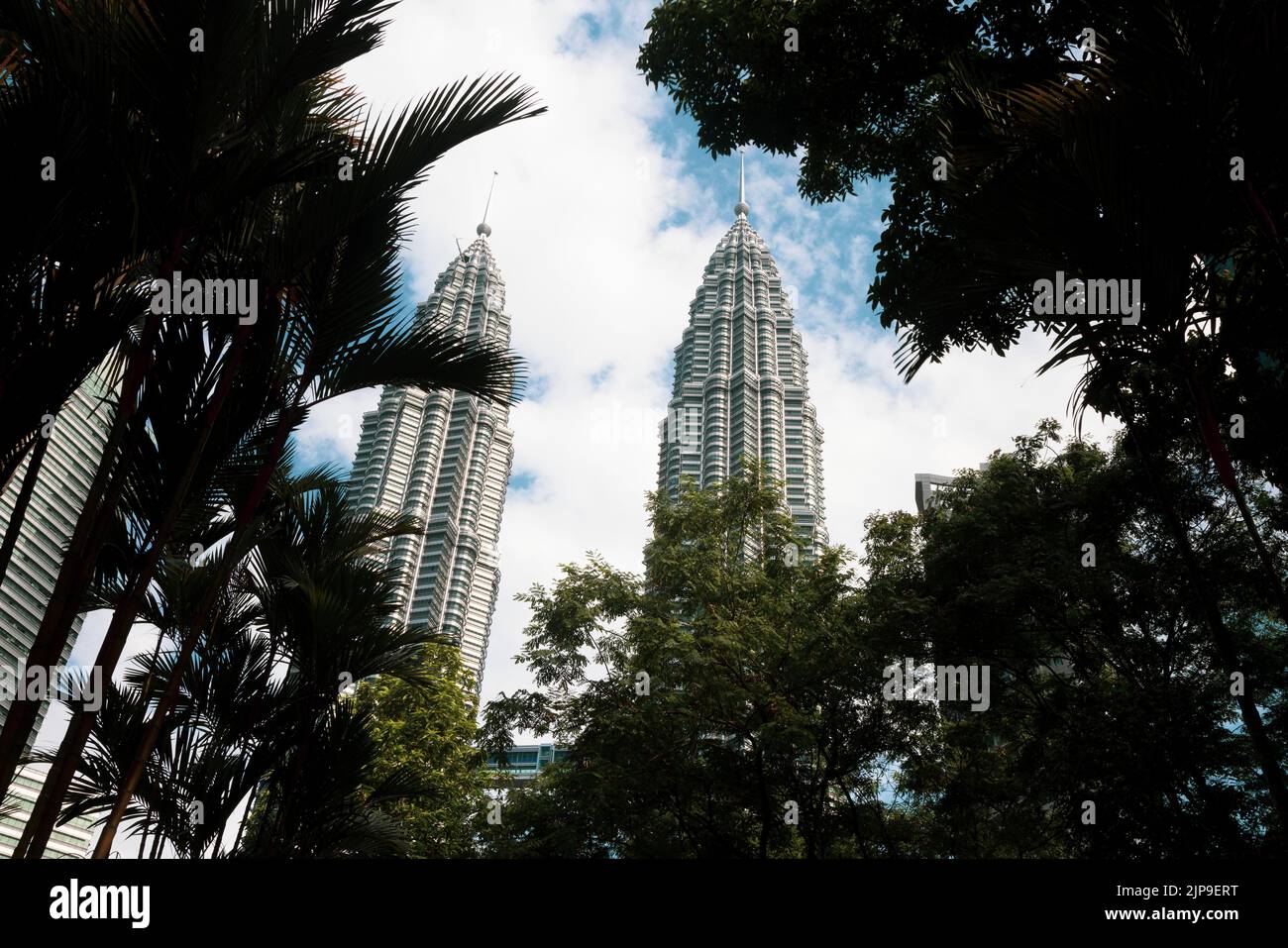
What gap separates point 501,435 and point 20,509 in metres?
55.2

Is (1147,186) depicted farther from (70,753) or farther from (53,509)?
(53,509)

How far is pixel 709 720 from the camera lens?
10938 millimetres

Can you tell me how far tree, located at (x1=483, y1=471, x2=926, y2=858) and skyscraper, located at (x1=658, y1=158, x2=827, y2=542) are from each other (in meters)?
29.9

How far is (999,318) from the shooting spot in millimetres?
6801

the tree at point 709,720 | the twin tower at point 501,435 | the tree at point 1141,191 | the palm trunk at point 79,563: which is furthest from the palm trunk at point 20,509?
the twin tower at point 501,435

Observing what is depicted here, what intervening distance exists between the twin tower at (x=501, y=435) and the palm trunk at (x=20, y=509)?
41801 mm

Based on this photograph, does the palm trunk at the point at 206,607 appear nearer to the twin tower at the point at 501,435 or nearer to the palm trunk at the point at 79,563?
the palm trunk at the point at 79,563

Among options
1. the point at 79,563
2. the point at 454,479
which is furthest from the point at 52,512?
the point at 454,479

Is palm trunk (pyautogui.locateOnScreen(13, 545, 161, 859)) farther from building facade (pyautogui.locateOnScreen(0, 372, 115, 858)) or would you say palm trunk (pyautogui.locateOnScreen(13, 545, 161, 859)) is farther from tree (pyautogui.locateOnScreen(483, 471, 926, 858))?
tree (pyautogui.locateOnScreen(483, 471, 926, 858))

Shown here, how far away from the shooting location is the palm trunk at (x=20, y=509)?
2766mm

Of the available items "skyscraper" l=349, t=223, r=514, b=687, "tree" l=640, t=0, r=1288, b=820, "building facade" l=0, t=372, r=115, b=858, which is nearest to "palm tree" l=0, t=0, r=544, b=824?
"building facade" l=0, t=372, r=115, b=858

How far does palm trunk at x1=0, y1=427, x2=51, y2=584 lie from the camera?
2.77 meters
